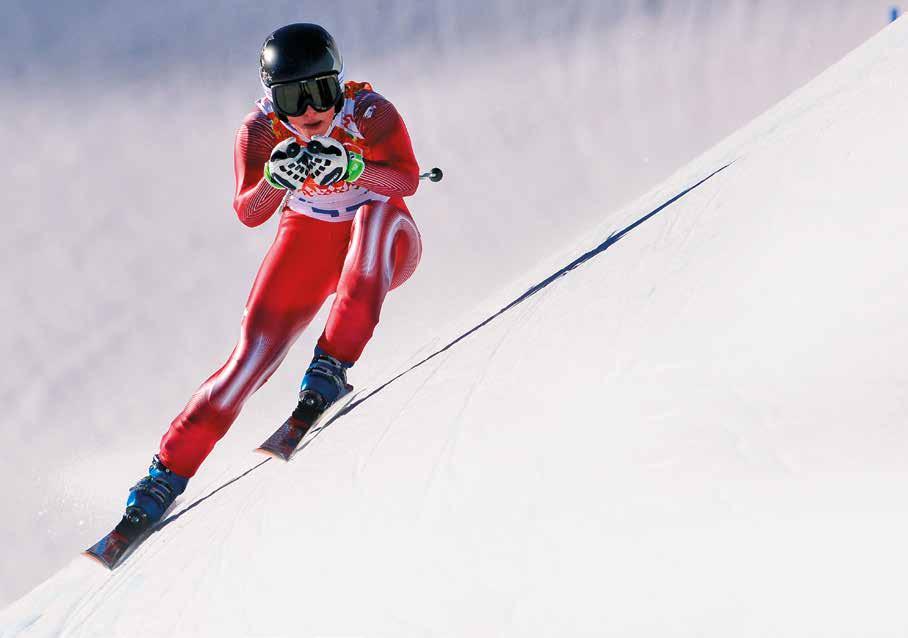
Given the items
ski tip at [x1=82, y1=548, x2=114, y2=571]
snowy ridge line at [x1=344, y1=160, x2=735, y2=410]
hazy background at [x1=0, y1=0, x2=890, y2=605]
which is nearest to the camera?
ski tip at [x1=82, y1=548, x2=114, y2=571]

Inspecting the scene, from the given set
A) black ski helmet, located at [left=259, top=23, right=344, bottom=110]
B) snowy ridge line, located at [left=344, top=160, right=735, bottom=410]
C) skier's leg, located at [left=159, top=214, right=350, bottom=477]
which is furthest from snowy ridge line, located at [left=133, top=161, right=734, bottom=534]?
black ski helmet, located at [left=259, top=23, right=344, bottom=110]

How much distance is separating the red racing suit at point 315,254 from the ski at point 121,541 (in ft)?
0.84

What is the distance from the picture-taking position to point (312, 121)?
407 centimetres

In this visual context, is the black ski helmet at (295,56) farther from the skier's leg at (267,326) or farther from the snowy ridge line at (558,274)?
the snowy ridge line at (558,274)

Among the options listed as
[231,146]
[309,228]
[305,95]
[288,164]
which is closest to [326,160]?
[288,164]

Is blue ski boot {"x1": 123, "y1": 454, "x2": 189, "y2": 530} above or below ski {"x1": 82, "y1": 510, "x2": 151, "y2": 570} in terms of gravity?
above

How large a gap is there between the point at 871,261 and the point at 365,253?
6.75 feet

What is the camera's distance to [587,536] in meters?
1.93

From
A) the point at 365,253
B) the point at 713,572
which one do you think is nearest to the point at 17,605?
the point at 365,253

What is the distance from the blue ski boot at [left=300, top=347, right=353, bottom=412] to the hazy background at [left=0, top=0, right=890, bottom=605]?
7.52 feet

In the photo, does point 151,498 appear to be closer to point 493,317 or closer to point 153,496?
point 153,496

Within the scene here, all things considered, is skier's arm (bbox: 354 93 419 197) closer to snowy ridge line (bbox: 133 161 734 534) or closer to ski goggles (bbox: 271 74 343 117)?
ski goggles (bbox: 271 74 343 117)

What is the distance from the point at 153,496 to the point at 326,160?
4.97 ft

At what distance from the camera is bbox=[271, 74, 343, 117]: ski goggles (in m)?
3.93
